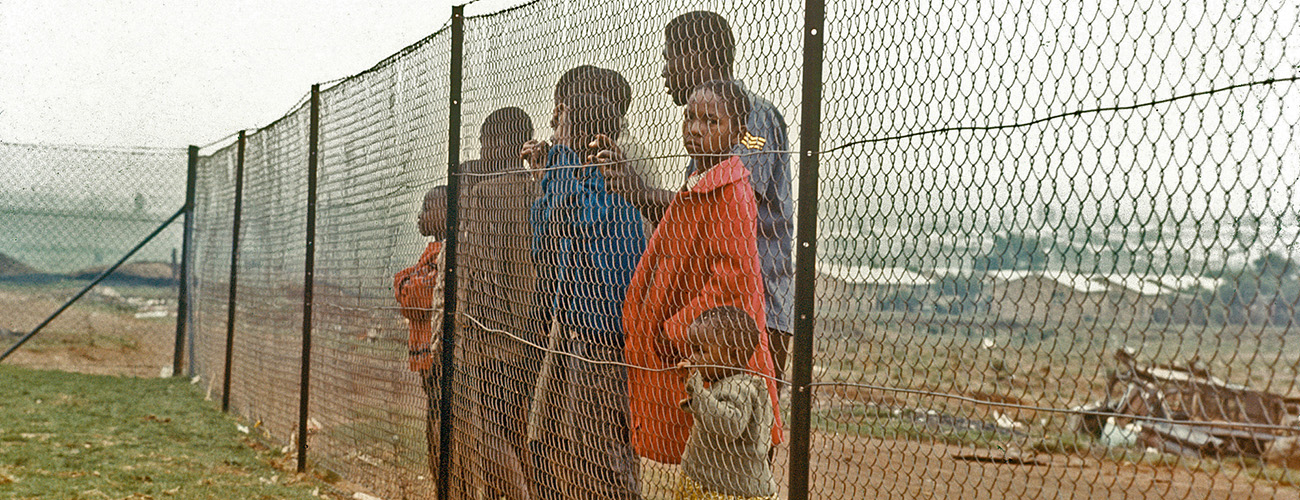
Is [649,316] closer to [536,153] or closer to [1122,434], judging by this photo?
[536,153]

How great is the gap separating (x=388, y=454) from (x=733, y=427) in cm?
260

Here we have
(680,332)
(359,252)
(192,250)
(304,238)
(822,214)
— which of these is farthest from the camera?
(192,250)

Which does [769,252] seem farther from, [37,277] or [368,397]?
[37,277]

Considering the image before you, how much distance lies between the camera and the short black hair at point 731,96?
9.30 ft

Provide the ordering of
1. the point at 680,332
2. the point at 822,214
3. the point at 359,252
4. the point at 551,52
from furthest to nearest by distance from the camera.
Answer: the point at 359,252 < the point at 551,52 < the point at 680,332 < the point at 822,214

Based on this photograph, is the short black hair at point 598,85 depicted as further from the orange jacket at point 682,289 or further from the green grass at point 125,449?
the green grass at point 125,449

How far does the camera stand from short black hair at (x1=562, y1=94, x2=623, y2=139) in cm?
327

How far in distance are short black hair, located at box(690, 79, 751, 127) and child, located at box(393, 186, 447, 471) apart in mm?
1752

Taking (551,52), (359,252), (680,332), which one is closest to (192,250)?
(359,252)

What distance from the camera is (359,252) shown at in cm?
514

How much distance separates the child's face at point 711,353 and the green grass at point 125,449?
2886 millimetres

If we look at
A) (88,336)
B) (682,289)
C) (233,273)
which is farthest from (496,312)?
(88,336)

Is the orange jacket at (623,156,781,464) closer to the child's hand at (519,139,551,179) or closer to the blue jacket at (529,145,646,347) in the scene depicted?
the blue jacket at (529,145,646,347)

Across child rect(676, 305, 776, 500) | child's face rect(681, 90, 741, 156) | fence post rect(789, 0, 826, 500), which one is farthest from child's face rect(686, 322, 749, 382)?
child's face rect(681, 90, 741, 156)
